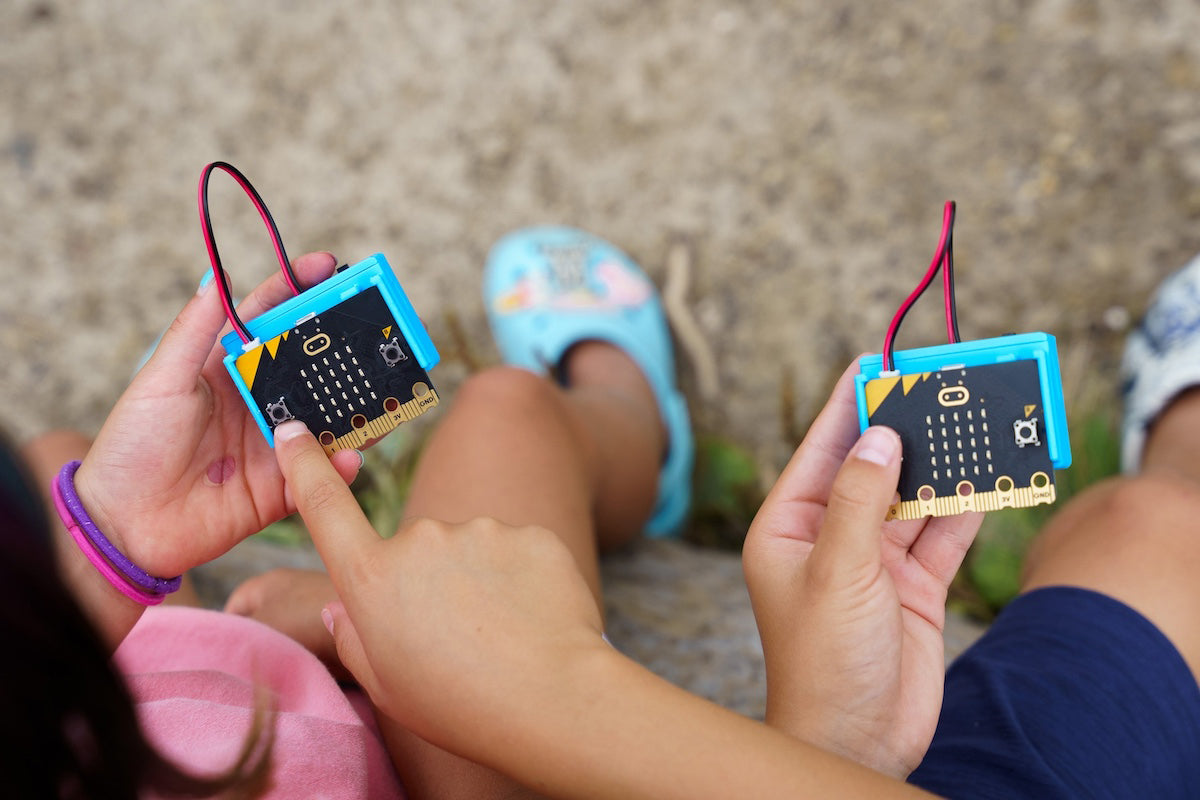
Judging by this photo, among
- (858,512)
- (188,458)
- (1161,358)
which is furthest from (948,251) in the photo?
(1161,358)

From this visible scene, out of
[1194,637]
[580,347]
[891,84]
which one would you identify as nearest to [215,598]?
[580,347]

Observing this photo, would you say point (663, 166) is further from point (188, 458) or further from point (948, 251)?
point (188, 458)

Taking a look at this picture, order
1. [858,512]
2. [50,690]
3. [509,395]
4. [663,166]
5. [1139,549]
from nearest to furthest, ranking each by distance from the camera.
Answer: [50,690]
[858,512]
[1139,549]
[509,395]
[663,166]

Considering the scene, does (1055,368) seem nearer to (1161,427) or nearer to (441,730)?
(441,730)

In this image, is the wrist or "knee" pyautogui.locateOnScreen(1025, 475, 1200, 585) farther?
"knee" pyautogui.locateOnScreen(1025, 475, 1200, 585)

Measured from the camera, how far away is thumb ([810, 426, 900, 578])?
842 mm

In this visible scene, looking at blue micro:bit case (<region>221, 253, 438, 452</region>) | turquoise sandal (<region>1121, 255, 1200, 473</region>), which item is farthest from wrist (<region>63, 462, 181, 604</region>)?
turquoise sandal (<region>1121, 255, 1200, 473</region>)

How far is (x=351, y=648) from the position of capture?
0.86m

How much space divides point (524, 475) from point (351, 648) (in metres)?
0.47

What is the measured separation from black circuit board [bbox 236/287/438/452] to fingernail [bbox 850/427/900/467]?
0.47 meters

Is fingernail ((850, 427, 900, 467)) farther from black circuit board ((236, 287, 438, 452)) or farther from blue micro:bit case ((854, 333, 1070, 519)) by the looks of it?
black circuit board ((236, 287, 438, 452))

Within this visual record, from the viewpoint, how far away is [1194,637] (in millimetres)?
1168

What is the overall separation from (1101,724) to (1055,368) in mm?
483

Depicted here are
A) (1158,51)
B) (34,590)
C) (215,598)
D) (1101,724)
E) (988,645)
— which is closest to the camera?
(34,590)
